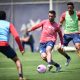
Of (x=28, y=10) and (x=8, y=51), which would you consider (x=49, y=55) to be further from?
(x=28, y=10)

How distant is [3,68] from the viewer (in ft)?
58.6

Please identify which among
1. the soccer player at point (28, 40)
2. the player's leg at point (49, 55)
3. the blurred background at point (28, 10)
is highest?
the player's leg at point (49, 55)

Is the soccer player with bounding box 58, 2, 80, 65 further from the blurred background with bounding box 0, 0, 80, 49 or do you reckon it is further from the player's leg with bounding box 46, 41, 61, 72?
the blurred background with bounding box 0, 0, 80, 49

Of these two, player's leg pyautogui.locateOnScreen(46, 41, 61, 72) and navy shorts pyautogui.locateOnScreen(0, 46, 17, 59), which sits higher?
navy shorts pyautogui.locateOnScreen(0, 46, 17, 59)

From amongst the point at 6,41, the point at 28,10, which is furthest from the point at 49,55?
the point at 28,10

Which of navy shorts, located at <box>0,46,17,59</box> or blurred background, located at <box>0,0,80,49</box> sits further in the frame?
blurred background, located at <box>0,0,80,49</box>

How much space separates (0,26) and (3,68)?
193 inches

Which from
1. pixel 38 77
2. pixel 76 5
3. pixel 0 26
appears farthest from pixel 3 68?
pixel 76 5

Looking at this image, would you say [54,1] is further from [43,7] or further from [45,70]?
[45,70]

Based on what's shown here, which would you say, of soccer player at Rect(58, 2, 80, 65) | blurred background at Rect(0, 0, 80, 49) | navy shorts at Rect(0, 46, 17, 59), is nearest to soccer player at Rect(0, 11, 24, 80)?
navy shorts at Rect(0, 46, 17, 59)

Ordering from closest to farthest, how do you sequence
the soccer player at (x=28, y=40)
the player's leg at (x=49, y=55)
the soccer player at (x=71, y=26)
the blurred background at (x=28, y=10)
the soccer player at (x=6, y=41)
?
the soccer player at (x=6, y=41) < the player's leg at (x=49, y=55) < the soccer player at (x=71, y=26) < the soccer player at (x=28, y=40) < the blurred background at (x=28, y=10)

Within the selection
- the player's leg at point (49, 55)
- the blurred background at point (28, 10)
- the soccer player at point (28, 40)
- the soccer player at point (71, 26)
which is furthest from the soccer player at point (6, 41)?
the blurred background at point (28, 10)

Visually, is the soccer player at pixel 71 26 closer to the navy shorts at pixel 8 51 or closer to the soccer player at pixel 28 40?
the navy shorts at pixel 8 51

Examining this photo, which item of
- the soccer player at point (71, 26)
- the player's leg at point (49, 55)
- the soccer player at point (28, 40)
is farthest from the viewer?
the soccer player at point (28, 40)
